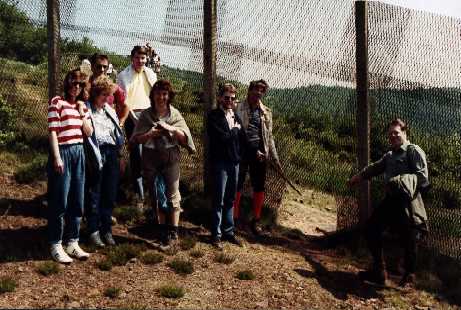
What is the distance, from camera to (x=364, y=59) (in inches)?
261

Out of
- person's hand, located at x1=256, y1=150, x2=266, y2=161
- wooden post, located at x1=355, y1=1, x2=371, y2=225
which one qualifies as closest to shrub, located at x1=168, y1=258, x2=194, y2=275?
person's hand, located at x1=256, y1=150, x2=266, y2=161

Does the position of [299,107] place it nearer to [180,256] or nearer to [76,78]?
[180,256]

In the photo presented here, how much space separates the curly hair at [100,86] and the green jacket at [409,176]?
10.4 feet

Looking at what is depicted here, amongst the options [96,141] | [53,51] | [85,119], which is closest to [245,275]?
[96,141]

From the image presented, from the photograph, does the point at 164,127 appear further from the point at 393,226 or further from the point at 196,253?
the point at 393,226

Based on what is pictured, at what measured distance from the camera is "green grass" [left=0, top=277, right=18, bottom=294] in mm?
4715

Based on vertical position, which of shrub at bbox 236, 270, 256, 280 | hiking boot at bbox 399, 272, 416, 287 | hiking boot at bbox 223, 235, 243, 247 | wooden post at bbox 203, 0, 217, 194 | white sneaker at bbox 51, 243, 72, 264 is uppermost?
wooden post at bbox 203, 0, 217, 194

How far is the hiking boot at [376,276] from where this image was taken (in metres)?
5.68

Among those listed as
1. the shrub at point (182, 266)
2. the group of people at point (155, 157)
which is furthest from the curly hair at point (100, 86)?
the shrub at point (182, 266)

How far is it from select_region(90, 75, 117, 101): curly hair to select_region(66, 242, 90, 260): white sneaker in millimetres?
1615

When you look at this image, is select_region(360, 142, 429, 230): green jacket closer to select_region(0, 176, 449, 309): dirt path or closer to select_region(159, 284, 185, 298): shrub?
select_region(0, 176, 449, 309): dirt path

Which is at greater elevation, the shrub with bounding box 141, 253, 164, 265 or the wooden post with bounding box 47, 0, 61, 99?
the wooden post with bounding box 47, 0, 61, 99

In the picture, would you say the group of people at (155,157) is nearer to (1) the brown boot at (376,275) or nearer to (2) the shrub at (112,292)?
(1) the brown boot at (376,275)

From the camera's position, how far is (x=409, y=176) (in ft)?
17.7
